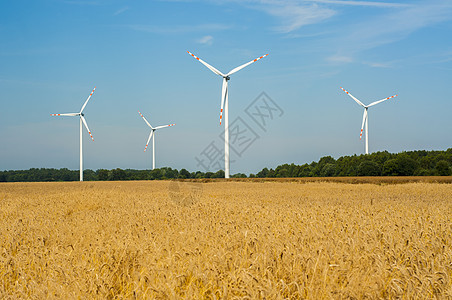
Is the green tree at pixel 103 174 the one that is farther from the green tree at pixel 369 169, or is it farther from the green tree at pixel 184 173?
the green tree at pixel 369 169

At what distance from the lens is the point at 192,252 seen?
539 cm

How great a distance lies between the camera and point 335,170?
308 ft

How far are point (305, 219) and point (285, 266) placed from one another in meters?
4.36

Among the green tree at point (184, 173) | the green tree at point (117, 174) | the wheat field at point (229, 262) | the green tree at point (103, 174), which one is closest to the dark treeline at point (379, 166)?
the green tree at point (184, 173)

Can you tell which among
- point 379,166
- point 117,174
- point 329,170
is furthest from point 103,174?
point 379,166

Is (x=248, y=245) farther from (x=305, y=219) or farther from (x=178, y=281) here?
(x=305, y=219)

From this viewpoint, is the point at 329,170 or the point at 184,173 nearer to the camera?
the point at 184,173

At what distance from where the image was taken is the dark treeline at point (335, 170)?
68.5 m

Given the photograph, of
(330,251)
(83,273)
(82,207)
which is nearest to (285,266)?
(330,251)

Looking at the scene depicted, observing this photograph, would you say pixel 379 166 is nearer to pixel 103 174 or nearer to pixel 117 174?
pixel 117 174

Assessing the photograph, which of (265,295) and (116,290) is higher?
(265,295)

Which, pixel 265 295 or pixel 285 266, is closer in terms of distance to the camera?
pixel 265 295

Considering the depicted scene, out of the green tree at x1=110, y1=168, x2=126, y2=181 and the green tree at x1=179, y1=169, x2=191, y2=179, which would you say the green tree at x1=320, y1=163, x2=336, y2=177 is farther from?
the green tree at x1=110, y1=168, x2=126, y2=181

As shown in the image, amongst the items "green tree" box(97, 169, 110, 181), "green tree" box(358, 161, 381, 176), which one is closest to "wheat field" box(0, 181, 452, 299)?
"green tree" box(358, 161, 381, 176)
